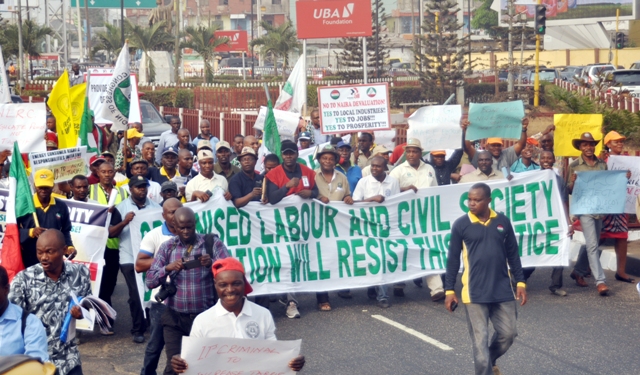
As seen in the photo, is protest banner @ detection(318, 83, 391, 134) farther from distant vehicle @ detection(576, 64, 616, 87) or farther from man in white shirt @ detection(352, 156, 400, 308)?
distant vehicle @ detection(576, 64, 616, 87)

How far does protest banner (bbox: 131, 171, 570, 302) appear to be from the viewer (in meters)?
9.59

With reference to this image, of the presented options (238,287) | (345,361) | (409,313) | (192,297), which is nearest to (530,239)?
(409,313)

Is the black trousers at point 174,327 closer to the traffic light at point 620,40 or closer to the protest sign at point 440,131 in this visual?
the protest sign at point 440,131

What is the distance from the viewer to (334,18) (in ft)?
93.6

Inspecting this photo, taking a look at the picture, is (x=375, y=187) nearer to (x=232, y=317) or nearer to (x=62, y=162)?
(x=62, y=162)

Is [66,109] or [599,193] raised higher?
[66,109]

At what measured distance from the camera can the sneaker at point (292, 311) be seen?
937 cm

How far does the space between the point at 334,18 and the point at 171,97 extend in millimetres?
10461

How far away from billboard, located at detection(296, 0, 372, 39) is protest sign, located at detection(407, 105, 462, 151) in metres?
17.2

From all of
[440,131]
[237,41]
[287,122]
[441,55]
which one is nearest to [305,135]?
[287,122]

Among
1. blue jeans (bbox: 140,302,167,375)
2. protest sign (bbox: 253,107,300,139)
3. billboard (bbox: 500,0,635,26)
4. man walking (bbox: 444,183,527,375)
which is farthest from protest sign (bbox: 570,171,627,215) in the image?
billboard (bbox: 500,0,635,26)

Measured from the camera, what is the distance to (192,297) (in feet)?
19.7

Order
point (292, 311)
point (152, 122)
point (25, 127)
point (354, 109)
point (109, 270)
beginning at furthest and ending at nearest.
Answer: point (152, 122) < point (354, 109) < point (25, 127) < point (292, 311) < point (109, 270)

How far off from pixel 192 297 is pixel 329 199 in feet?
13.6
